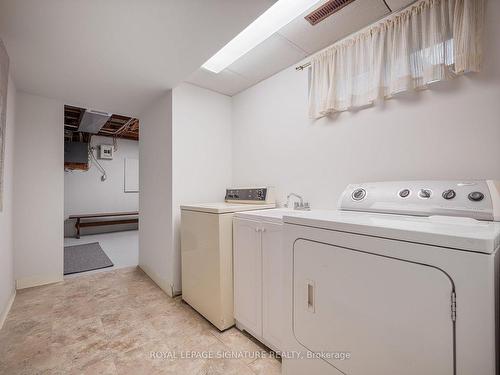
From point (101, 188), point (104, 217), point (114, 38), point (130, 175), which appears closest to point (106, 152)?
point (130, 175)

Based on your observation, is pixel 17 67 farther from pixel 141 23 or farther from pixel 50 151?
pixel 141 23

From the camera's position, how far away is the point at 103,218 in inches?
234

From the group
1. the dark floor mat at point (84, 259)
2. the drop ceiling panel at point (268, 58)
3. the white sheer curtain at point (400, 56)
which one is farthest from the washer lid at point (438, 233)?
the dark floor mat at point (84, 259)

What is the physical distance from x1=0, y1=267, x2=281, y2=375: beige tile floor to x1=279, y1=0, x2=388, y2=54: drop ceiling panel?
2.39 meters

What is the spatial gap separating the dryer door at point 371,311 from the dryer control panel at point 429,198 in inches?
22.0

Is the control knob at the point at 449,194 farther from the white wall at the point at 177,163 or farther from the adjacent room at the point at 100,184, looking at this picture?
the adjacent room at the point at 100,184

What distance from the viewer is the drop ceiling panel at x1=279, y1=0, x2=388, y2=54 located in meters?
1.52

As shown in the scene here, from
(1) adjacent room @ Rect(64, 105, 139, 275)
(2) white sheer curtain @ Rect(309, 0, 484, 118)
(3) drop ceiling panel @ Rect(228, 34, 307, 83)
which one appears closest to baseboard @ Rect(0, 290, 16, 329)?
(1) adjacent room @ Rect(64, 105, 139, 275)

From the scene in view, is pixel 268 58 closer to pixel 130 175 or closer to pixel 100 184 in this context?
pixel 130 175

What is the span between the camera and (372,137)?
165cm

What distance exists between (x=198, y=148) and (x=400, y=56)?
6.46 feet

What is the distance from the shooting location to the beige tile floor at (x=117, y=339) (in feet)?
4.75

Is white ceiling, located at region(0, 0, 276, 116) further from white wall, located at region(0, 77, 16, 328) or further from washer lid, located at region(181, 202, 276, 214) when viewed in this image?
washer lid, located at region(181, 202, 276, 214)

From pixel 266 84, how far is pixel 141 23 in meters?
1.32
